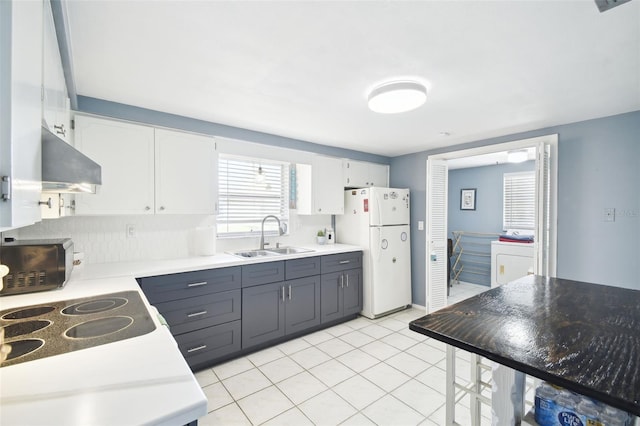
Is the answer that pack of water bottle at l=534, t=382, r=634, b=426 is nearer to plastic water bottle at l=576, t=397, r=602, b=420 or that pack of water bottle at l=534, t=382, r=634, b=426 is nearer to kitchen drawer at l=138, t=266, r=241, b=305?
plastic water bottle at l=576, t=397, r=602, b=420

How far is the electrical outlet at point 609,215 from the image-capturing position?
2705 mm

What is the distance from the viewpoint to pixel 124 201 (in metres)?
2.41

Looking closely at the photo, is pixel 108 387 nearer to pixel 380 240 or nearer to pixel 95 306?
pixel 95 306

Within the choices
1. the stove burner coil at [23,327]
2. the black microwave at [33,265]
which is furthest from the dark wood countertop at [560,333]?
the black microwave at [33,265]

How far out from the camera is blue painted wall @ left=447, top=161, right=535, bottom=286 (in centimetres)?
528

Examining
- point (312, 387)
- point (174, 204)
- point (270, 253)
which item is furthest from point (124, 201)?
point (312, 387)

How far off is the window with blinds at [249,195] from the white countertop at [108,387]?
2189mm

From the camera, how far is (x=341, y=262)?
3613 mm

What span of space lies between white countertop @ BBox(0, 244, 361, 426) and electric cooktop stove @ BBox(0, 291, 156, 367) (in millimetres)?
68

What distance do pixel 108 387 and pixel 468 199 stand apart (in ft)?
19.7

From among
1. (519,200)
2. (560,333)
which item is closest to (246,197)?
(560,333)

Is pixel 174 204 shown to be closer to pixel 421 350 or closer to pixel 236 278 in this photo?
pixel 236 278

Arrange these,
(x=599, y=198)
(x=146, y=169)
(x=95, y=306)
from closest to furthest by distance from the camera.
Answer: (x=95, y=306), (x=146, y=169), (x=599, y=198)

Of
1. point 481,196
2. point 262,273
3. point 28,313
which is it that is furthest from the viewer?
point 481,196
